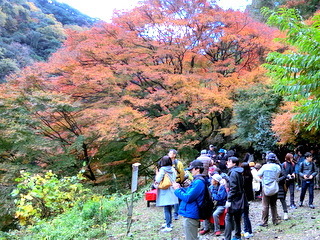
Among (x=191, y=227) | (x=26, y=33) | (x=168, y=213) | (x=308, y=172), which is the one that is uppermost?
(x=26, y=33)

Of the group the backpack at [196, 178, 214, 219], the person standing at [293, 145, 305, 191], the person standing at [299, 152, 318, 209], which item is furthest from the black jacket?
the person standing at [293, 145, 305, 191]

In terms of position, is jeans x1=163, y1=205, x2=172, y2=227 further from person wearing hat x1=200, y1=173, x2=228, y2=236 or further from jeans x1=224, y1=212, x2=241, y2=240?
jeans x1=224, y1=212, x2=241, y2=240

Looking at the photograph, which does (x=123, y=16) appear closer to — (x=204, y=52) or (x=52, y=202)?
(x=204, y=52)

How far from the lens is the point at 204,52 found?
43.7 ft

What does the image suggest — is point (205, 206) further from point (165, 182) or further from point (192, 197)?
point (165, 182)

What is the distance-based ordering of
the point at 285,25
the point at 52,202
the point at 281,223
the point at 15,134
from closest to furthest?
the point at 285,25 < the point at 281,223 < the point at 52,202 < the point at 15,134

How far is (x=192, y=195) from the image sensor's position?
3.06 metres

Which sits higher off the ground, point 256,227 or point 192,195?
point 192,195

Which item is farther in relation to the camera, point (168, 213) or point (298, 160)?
point (298, 160)

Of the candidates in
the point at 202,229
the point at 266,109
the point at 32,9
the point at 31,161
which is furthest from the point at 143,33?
the point at 32,9

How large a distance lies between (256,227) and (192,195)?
2.86 m

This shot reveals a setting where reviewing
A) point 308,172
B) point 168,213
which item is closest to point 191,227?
point 168,213

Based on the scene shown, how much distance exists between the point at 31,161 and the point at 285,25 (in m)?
11.3

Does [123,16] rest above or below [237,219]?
above
